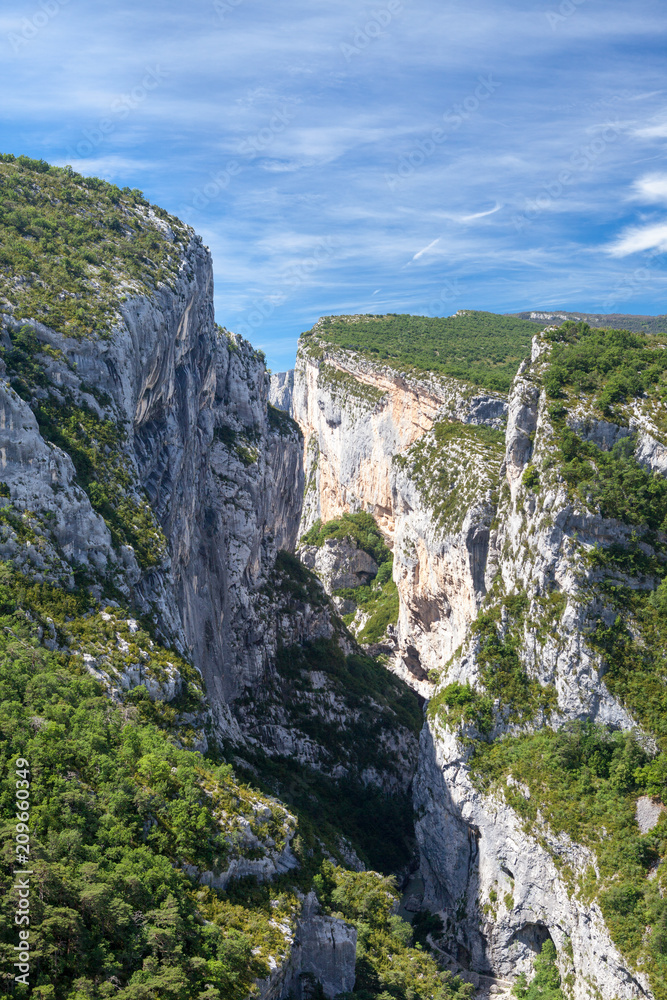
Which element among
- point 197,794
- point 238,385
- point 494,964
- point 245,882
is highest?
point 238,385

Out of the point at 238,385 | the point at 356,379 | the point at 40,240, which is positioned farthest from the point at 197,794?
the point at 356,379

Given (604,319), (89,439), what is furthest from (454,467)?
(604,319)

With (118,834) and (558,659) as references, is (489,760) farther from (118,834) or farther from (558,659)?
(118,834)

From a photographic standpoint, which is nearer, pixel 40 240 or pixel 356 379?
pixel 40 240

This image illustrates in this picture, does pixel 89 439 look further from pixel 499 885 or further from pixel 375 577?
pixel 375 577

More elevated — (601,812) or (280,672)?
(280,672)

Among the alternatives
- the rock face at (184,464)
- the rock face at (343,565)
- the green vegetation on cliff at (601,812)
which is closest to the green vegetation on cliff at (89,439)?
the rock face at (184,464)
